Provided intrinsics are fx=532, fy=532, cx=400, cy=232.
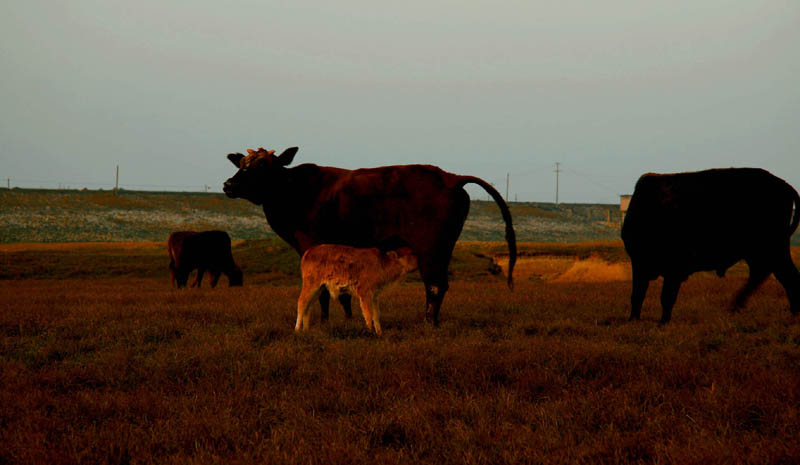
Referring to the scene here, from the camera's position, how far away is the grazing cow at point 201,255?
60.9 ft

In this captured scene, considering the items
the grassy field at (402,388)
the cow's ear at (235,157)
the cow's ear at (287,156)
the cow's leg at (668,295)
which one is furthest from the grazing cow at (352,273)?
the cow's leg at (668,295)

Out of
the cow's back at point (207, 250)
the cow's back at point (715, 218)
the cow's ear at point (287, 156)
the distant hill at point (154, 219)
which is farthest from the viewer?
the distant hill at point (154, 219)

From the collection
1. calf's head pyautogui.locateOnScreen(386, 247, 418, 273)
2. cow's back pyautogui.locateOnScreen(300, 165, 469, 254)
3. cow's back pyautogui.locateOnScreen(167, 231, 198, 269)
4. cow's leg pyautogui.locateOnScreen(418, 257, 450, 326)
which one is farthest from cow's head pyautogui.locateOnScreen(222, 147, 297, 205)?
cow's back pyautogui.locateOnScreen(167, 231, 198, 269)

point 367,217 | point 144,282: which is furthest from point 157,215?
point 367,217

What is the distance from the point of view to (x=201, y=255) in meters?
18.6

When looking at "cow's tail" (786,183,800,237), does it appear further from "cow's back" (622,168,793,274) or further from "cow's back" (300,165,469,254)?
"cow's back" (300,165,469,254)

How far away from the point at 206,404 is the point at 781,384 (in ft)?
16.4

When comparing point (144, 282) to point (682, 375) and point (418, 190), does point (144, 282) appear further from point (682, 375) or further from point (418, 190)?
point (682, 375)

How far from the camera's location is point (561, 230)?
61875 mm

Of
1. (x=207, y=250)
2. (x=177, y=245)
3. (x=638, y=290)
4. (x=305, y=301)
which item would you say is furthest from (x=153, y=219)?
(x=638, y=290)

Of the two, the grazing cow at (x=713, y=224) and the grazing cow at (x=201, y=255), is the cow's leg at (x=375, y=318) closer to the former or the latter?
the grazing cow at (x=713, y=224)

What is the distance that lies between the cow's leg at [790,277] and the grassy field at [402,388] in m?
0.43

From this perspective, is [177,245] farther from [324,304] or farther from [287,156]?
[324,304]

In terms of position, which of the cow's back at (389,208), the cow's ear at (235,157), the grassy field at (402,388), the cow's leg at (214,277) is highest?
the cow's ear at (235,157)
